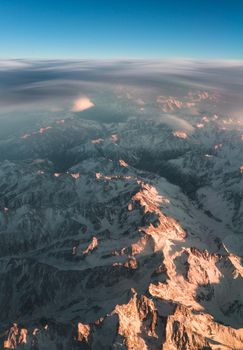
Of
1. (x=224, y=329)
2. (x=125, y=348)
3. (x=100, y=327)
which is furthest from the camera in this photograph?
(x=224, y=329)

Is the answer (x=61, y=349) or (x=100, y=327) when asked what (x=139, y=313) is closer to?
(x=100, y=327)

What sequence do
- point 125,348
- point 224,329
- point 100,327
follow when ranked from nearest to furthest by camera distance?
point 125,348
point 100,327
point 224,329

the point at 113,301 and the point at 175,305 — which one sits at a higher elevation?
the point at 175,305

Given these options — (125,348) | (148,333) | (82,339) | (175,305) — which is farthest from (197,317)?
(82,339)

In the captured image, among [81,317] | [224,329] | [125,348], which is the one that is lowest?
[81,317]

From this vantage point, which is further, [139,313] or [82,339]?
[139,313]

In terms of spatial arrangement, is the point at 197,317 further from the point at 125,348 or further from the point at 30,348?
the point at 30,348

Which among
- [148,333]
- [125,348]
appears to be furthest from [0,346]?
[148,333]

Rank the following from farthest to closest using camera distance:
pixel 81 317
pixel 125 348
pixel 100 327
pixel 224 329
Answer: pixel 81 317 < pixel 224 329 < pixel 100 327 < pixel 125 348

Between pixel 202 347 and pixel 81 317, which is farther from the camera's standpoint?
pixel 81 317
